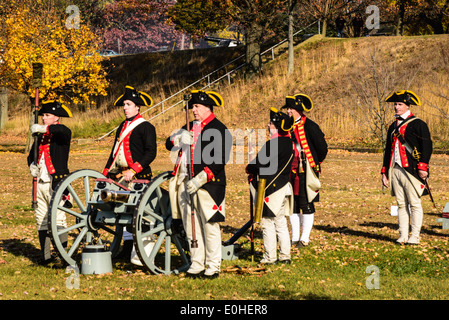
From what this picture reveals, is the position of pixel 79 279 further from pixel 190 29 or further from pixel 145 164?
pixel 190 29

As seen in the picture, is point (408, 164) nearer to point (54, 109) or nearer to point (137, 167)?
point (137, 167)

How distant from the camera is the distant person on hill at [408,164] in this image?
973cm

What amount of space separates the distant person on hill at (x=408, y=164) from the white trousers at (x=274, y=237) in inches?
77.9

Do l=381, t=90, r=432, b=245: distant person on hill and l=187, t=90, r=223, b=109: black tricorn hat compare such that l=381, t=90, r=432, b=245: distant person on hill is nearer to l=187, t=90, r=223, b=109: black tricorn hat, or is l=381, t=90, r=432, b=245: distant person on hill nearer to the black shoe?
l=187, t=90, r=223, b=109: black tricorn hat

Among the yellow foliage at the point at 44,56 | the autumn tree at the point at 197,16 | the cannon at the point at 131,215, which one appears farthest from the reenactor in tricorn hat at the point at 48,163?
the autumn tree at the point at 197,16

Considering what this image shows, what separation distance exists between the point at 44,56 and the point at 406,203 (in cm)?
2084

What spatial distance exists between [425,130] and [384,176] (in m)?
0.90

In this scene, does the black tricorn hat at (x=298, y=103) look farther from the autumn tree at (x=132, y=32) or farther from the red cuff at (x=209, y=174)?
the autumn tree at (x=132, y=32)

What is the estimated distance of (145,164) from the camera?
8461 mm

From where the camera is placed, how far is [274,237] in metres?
8.55

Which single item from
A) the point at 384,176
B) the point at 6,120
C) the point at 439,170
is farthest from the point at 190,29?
the point at 384,176

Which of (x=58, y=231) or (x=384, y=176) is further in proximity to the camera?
(x=384, y=176)

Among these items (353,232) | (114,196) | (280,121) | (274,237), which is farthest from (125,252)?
(353,232)

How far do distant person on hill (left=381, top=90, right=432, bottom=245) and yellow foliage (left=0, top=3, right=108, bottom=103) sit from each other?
1907cm
